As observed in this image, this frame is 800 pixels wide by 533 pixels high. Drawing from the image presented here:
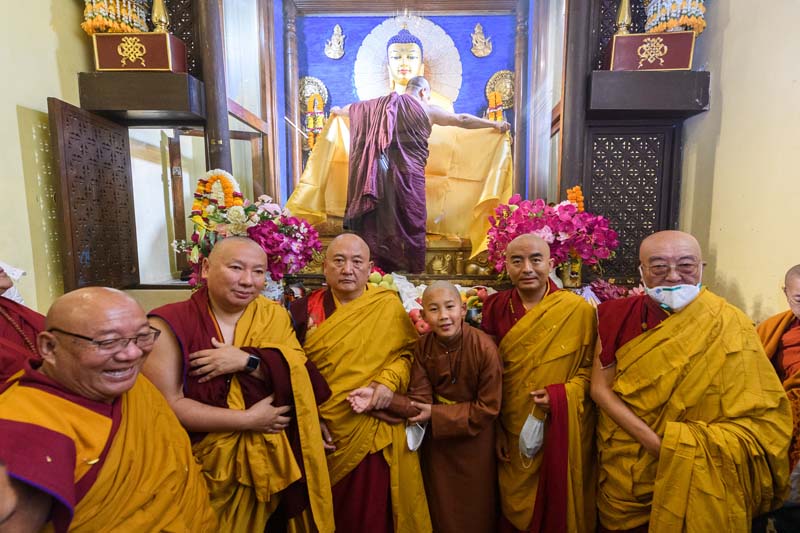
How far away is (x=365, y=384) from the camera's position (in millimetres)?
2217

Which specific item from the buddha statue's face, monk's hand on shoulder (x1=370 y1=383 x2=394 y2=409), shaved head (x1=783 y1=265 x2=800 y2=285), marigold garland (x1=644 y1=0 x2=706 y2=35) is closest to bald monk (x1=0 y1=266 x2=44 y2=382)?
monk's hand on shoulder (x1=370 y1=383 x2=394 y2=409)

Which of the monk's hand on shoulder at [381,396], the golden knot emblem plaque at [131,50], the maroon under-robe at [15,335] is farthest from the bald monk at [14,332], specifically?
the golden knot emblem plaque at [131,50]

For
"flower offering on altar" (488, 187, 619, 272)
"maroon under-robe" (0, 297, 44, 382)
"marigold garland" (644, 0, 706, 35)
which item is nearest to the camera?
"maroon under-robe" (0, 297, 44, 382)

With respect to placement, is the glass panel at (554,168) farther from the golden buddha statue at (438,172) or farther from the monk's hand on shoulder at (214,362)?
the monk's hand on shoulder at (214,362)

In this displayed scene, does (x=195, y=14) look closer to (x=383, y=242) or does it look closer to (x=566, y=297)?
(x=383, y=242)

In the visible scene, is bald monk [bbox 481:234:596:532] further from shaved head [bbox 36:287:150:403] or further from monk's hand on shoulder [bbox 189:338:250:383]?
shaved head [bbox 36:287:150:403]

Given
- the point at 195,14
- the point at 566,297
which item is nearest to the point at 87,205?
the point at 195,14

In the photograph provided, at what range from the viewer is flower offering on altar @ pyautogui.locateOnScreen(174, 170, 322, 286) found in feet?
9.96

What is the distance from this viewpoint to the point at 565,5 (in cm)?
380

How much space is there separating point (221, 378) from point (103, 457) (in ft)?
1.90

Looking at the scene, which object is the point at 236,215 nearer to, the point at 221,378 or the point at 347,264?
the point at 347,264

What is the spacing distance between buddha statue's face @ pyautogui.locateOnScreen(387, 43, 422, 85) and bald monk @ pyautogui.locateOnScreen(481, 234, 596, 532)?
120 inches

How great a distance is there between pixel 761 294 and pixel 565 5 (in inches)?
121

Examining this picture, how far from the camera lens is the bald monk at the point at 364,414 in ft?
7.09
